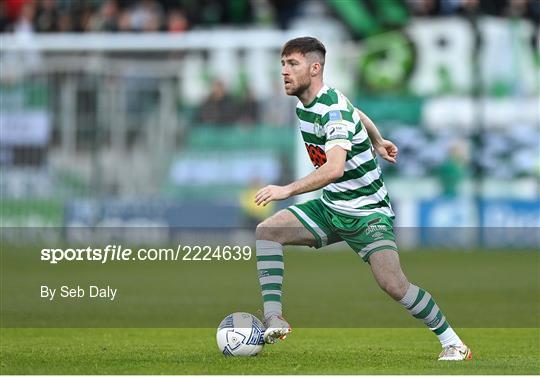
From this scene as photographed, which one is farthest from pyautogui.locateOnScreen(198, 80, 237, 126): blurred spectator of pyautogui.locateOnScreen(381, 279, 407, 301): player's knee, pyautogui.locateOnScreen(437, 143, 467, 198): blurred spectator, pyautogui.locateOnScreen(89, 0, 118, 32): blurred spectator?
pyautogui.locateOnScreen(381, 279, 407, 301): player's knee

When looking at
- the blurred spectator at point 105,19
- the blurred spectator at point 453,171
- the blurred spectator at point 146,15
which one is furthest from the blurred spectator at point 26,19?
the blurred spectator at point 453,171

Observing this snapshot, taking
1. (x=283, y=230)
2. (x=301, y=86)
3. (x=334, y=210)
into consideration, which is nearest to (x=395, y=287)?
(x=334, y=210)

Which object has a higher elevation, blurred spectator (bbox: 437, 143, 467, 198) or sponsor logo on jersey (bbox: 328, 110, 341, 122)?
blurred spectator (bbox: 437, 143, 467, 198)

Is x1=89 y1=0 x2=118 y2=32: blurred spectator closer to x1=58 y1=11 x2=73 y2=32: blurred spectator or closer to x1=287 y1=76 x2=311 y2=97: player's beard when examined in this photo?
x1=58 y1=11 x2=73 y2=32: blurred spectator

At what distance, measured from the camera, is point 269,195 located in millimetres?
8562

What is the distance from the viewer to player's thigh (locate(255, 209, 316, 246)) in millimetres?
9453

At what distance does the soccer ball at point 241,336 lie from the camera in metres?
9.49

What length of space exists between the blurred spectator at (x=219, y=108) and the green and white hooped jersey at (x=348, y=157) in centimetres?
1910

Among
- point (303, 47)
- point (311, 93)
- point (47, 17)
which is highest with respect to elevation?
point (47, 17)

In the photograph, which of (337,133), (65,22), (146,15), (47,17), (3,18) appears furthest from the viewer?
(3,18)

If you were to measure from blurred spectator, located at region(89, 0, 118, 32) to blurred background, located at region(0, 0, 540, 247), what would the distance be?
4 centimetres

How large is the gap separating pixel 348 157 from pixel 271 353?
1.73 m

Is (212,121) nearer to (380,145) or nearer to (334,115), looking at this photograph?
(380,145)

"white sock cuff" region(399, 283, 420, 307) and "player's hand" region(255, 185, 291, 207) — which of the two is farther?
"white sock cuff" region(399, 283, 420, 307)
